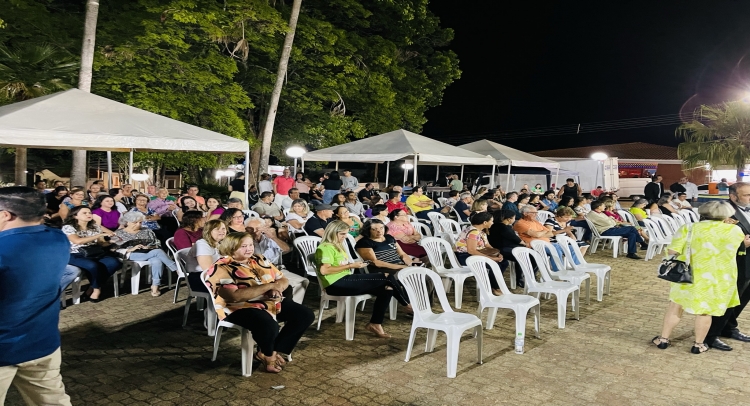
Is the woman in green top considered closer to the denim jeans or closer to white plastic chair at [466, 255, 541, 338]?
white plastic chair at [466, 255, 541, 338]

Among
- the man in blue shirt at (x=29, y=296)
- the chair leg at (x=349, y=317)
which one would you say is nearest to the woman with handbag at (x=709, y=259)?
the chair leg at (x=349, y=317)

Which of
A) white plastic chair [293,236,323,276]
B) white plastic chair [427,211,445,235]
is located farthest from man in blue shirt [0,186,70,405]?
white plastic chair [427,211,445,235]

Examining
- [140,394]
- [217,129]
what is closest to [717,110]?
[217,129]

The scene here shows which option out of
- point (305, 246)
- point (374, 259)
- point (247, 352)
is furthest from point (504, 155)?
point (247, 352)

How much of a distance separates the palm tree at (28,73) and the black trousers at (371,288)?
34.0 feet

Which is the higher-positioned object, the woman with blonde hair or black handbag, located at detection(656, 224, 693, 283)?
black handbag, located at detection(656, 224, 693, 283)

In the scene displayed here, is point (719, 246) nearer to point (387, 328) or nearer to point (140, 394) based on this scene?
point (387, 328)

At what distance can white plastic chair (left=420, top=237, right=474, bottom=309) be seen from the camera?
20.3 feet

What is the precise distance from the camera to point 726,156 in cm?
2428

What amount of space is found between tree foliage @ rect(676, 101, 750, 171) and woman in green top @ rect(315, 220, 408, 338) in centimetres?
2477

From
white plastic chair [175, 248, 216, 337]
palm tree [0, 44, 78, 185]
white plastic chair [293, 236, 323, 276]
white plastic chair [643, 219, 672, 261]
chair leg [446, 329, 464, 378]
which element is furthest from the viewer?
palm tree [0, 44, 78, 185]

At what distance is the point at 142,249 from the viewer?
21.2 ft

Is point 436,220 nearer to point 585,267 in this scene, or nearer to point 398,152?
point 398,152

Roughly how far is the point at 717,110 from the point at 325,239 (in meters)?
25.7
